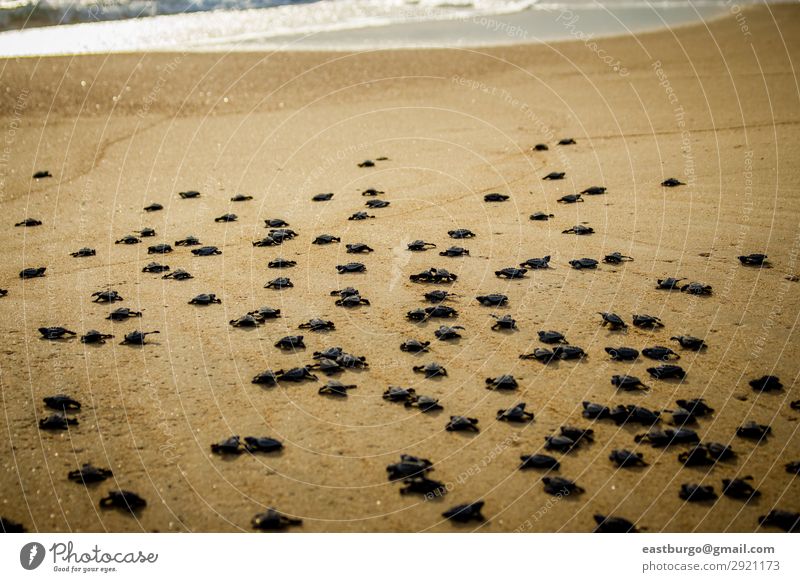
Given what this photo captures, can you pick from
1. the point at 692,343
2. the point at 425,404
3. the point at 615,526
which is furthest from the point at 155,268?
the point at 615,526

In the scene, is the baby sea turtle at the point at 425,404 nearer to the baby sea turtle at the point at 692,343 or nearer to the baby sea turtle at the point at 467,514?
the baby sea turtle at the point at 467,514

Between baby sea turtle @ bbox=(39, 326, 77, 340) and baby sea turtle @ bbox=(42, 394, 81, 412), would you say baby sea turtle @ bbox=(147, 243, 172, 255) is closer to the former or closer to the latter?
baby sea turtle @ bbox=(39, 326, 77, 340)

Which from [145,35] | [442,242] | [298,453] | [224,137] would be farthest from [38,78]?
[298,453]

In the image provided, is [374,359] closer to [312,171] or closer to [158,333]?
[158,333]

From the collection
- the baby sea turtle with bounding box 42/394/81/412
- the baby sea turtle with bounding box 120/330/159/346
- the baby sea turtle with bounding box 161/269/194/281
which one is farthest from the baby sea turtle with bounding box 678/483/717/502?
the baby sea turtle with bounding box 161/269/194/281

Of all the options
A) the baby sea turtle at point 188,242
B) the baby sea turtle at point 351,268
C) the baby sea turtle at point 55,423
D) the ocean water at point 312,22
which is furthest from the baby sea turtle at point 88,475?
the ocean water at point 312,22
